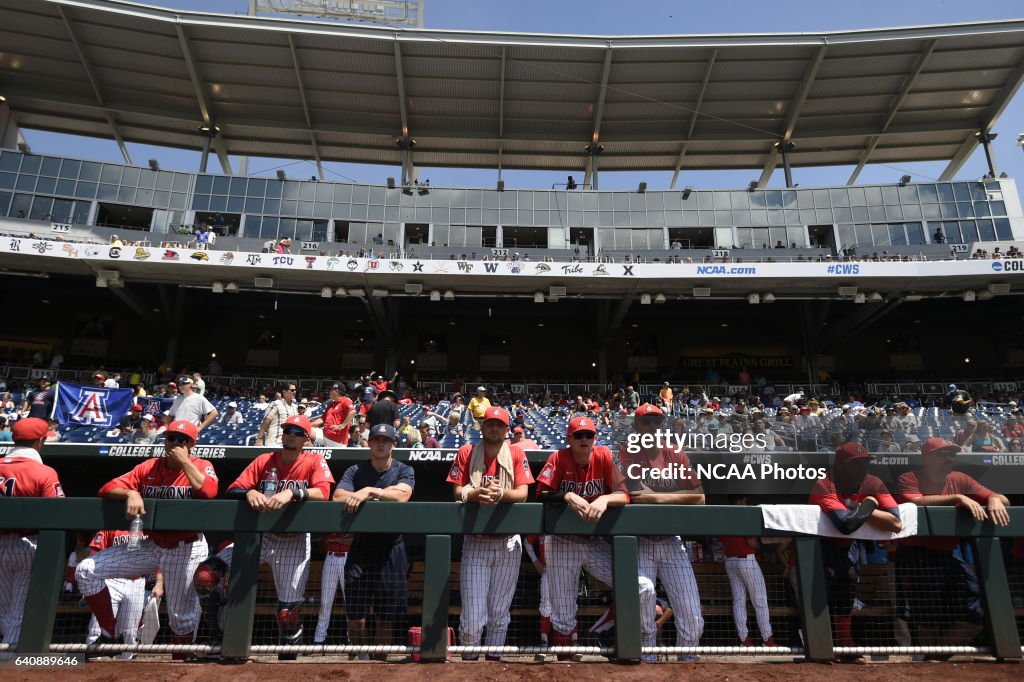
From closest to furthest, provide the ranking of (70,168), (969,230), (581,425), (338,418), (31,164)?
(581,425) < (338,418) < (31,164) < (70,168) < (969,230)

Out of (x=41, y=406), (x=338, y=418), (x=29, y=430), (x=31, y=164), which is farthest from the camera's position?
(x=31, y=164)

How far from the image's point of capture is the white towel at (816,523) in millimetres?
3383

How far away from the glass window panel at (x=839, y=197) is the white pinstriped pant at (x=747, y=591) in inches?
1042

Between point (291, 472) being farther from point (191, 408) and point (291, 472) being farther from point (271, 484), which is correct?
point (191, 408)

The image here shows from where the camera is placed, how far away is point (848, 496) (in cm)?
372

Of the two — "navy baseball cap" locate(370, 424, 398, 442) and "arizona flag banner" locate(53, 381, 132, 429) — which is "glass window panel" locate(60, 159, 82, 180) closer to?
"arizona flag banner" locate(53, 381, 132, 429)

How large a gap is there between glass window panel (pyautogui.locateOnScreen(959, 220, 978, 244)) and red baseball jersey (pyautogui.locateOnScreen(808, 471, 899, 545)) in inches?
1104

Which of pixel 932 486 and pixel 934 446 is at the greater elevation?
pixel 934 446

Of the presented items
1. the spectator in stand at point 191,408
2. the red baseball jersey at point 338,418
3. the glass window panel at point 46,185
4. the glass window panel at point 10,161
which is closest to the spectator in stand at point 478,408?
the red baseball jersey at point 338,418

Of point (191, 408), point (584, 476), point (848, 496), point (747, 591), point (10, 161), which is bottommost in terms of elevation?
point (747, 591)

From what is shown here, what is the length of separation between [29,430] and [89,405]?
9229mm

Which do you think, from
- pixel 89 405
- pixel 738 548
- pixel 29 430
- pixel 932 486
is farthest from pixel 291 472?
pixel 89 405

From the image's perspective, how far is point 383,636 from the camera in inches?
140

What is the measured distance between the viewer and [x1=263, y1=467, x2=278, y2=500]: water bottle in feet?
11.8
